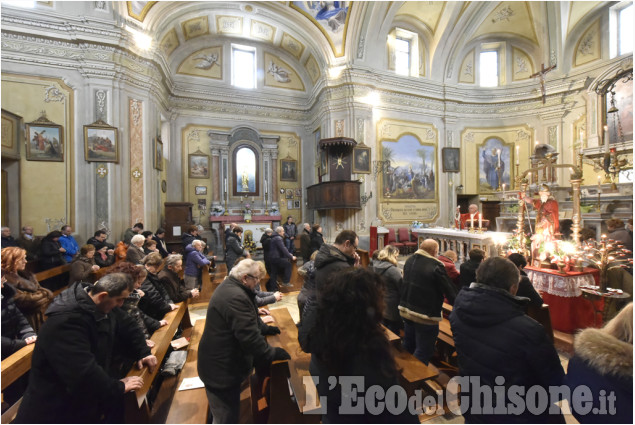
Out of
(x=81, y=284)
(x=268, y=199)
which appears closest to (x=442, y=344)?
(x=81, y=284)

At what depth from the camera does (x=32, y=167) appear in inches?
300

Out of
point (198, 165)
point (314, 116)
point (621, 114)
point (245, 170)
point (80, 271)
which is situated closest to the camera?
point (80, 271)

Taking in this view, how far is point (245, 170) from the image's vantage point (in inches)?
498

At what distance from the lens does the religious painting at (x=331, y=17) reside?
1073cm

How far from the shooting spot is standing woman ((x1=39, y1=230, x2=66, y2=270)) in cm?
567

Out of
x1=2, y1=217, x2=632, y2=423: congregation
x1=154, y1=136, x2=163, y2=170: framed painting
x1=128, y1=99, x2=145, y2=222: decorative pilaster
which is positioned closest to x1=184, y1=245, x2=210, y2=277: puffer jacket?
x1=2, y1=217, x2=632, y2=423: congregation

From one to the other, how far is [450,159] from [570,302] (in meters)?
9.80

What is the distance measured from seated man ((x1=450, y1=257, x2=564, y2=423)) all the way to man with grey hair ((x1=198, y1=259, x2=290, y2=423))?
1262 millimetres

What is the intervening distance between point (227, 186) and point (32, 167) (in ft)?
19.3

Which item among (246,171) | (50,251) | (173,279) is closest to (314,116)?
(246,171)

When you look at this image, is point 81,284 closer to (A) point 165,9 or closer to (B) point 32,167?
(B) point 32,167

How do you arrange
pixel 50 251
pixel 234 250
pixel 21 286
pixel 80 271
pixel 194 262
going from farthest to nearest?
pixel 234 250 < pixel 50 251 < pixel 194 262 < pixel 80 271 < pixel 21 286

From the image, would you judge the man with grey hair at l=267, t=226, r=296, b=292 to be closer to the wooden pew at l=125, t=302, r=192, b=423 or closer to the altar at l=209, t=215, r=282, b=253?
the wooden pew at l=125, t=302, r=192, b=423

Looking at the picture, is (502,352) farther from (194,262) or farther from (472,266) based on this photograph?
(194,262)
